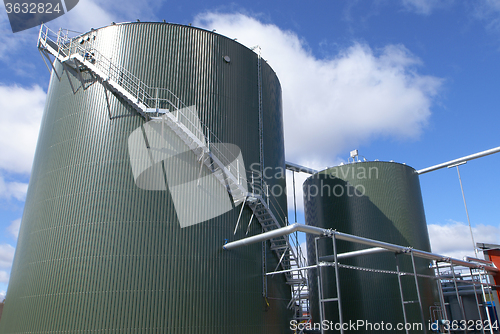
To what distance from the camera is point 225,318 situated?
18422 mm

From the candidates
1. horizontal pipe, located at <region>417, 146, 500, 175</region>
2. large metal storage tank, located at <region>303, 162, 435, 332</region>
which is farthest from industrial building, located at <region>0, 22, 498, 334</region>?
horizontal pipe, located at <region>417, 146, 500, 175</region>

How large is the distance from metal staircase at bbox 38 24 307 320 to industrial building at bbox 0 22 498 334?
8 centimetres

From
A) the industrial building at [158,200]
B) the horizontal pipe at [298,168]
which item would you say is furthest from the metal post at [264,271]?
the horizontal pipe at [298,168]

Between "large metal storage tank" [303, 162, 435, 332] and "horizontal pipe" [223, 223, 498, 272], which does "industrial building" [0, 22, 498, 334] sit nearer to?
"horizontal pipe" [223, 223, 498, 272]

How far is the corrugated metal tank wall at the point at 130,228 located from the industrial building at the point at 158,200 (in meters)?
0.07

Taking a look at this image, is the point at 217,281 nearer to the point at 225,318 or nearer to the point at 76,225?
the point at 225,318

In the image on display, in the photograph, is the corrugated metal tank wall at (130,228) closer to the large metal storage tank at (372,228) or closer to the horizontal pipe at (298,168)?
the large metal storage tank at (372,228)

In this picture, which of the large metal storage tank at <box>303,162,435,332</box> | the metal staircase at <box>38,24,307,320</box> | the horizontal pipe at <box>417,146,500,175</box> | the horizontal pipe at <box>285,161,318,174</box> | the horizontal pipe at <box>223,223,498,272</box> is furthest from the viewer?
the horizontal pipe at <box>285,161,318,174</box>

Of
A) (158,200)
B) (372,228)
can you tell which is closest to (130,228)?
(158,200)

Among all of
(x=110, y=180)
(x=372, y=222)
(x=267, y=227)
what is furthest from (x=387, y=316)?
(x=110, y=180)

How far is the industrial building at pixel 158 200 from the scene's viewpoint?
17.6 m

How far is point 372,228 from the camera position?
32.0m

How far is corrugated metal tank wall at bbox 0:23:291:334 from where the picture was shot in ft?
57.0

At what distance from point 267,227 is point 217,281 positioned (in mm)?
4836
